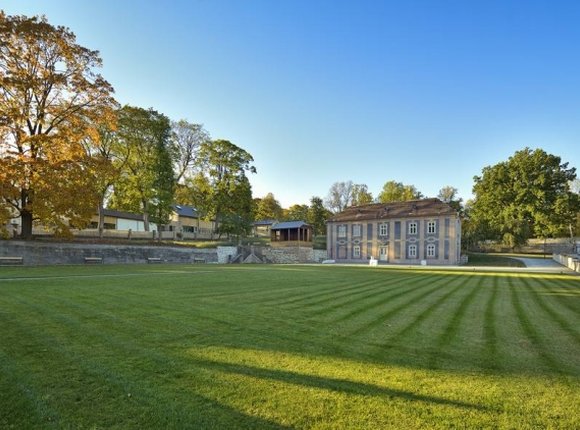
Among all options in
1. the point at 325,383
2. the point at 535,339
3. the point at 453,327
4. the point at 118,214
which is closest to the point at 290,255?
the point at 118,214

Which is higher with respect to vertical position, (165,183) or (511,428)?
(165,183)

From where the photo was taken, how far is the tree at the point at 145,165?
3434cm

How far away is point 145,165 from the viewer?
3538 cm

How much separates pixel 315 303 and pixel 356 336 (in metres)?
3.44

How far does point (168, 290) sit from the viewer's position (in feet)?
37.3

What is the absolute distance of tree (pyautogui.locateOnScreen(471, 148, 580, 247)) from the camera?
51875 millimetres

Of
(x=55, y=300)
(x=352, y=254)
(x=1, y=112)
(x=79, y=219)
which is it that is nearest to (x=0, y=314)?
(x=55, y=300)

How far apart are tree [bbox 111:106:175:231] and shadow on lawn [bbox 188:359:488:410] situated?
32.0 metres

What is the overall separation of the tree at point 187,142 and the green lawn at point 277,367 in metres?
37.1

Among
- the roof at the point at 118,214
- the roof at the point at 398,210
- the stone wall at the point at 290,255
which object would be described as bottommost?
the stone wall at the point at 290,255

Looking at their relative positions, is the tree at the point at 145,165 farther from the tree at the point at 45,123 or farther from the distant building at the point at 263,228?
the distant building at the point at 263,228

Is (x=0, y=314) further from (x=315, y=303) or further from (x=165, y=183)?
(x=165, y=183)

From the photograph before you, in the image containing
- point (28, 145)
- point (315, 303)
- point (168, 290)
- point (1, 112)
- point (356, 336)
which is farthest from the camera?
point (28, 145)

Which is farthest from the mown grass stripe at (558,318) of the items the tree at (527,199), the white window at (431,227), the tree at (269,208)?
the tree at (269,208)
